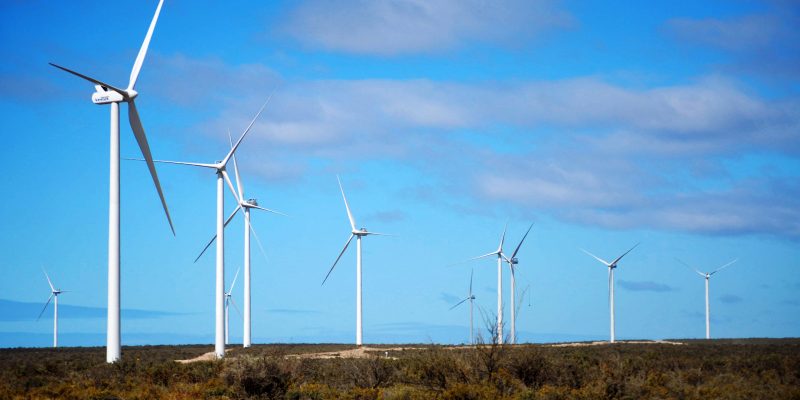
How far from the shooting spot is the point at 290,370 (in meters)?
32.0

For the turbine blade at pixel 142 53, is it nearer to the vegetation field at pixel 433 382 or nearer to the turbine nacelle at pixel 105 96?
the turbine nacelle at pixel 105 96

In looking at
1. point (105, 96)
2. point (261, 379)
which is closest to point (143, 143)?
point (105, 96)

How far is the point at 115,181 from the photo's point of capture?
40.9 metres

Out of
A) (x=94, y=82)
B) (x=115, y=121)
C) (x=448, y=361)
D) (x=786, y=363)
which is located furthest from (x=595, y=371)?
(x=94, y=82)

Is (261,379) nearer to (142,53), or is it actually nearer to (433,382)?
(433,382)

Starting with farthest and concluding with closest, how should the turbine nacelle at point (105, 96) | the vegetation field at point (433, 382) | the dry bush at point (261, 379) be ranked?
the turbine nacelle at point (105, 96), the dry bush at point (261, 379), the vegetation field at point (433, 382)

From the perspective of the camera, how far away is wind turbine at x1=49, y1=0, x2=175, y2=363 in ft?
133

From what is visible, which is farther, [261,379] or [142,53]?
[142,53]

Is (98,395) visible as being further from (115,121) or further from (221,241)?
(221,241)

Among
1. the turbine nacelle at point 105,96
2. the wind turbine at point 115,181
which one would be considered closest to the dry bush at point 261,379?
the wind turbine at point 115,181

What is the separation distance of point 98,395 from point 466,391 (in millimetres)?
12039

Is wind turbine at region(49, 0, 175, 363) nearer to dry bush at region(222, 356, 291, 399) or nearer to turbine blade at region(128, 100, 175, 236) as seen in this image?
turbine blade at region(128, 100, 175, 236)

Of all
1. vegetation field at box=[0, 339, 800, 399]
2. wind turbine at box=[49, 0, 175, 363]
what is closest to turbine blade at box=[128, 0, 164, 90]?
wind turbine at box=[49, 0, 175, 363]

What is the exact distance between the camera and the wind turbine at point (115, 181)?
40.5 m
